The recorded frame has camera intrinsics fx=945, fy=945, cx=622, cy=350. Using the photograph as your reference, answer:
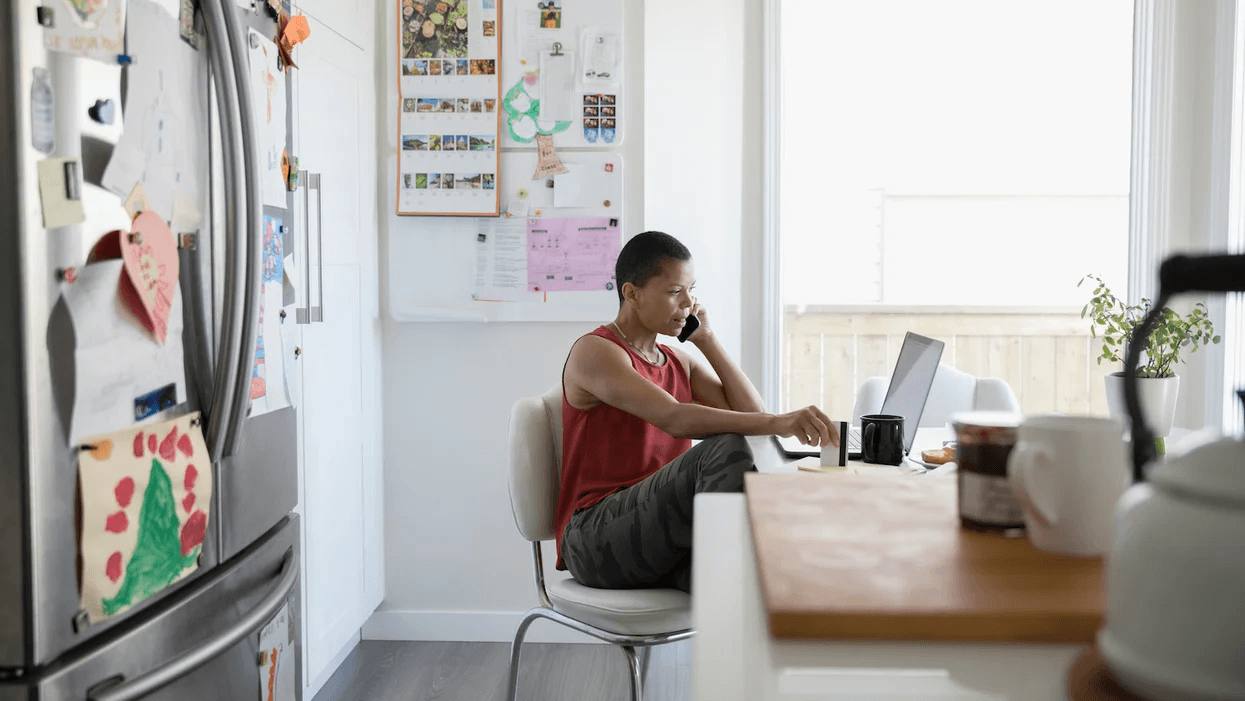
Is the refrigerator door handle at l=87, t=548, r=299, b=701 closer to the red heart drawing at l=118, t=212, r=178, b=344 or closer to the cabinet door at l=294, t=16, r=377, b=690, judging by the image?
the red heart drawing at l=118, t=212, r=178, b=344

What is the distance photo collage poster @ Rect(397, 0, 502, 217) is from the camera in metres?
2.74

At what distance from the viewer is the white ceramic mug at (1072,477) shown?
0.67 m

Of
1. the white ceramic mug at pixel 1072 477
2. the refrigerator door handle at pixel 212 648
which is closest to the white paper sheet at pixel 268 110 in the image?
the refrigerator door handle at pixel 212 648

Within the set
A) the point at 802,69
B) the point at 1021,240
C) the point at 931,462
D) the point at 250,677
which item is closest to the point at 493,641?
the point at 250,677

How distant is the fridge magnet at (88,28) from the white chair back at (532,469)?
3.32 feet

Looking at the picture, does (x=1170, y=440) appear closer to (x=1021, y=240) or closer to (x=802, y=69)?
(x=802, y=69)

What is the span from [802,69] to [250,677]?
2988mm

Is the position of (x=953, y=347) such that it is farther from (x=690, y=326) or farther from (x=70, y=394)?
(x=70, y=394)

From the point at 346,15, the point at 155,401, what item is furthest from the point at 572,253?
the point at 155,401

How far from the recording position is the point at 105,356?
113 centimetres

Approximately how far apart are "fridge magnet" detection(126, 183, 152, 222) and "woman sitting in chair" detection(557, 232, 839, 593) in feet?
3.25

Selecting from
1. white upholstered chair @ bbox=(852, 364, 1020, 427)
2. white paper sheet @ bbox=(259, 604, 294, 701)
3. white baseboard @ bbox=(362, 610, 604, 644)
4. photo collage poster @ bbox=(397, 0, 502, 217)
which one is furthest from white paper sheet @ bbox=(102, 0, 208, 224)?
white baseboard @ bbox=(362, 610, 604, 644)

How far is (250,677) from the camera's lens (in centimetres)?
150

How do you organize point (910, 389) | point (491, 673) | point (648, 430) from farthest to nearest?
point (491, 673) < point (648, 430) < point (910, 389)
